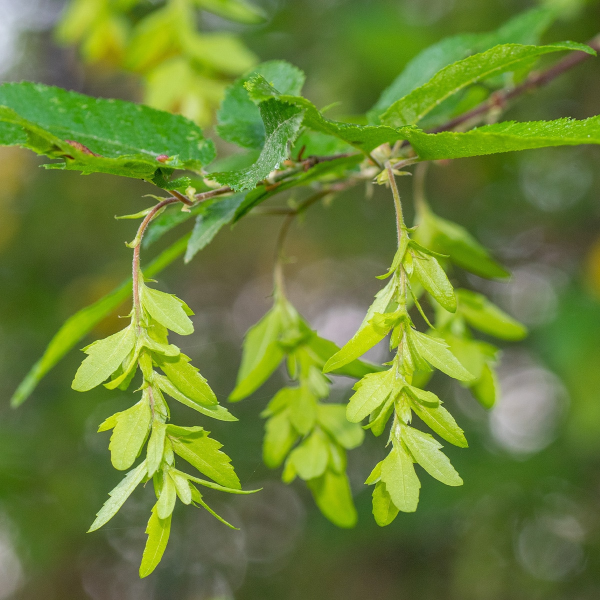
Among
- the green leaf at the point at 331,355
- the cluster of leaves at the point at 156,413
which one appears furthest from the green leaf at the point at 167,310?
the green leaf at the point at 331,355

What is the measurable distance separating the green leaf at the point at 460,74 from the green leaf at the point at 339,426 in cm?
35

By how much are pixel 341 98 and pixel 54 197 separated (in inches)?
96.1

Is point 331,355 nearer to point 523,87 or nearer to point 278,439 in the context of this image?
point 278,439

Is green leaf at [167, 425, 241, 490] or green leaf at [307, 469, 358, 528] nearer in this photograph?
green leaf at [167, 425, 241, 490]

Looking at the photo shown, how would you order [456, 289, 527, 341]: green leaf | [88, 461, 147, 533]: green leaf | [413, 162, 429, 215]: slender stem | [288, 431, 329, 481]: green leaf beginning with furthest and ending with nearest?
[413, 162, 429, 215]: slender stem
[456, 289, 527, 341]: green leaf
[288, 431, 329, 481]: green leaf
[88, 461, 147, 533]: green leaf

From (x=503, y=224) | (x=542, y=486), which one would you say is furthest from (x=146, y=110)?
(x=503, y=224)

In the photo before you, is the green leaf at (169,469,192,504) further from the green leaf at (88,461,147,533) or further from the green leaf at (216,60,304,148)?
the green leaf at (216,60,304,148)

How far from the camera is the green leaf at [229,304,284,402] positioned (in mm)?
738

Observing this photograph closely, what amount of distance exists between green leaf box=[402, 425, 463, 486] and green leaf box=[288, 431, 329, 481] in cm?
22

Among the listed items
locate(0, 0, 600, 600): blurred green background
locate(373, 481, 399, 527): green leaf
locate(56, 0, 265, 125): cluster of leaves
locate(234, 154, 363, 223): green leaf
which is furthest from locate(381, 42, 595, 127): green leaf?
locate(0, 0, 600, 600): blurred green background

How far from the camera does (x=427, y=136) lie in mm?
528

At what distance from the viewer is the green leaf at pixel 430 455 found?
0.48 m

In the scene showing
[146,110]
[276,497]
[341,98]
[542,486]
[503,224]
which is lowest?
[276,497]

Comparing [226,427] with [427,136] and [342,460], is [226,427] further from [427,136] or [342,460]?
[427,136]
